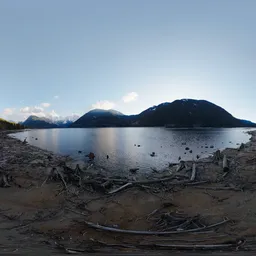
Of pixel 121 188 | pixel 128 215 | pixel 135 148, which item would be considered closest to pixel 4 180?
pixel 121 188

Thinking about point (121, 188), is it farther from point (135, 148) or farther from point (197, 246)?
point (135, 148)

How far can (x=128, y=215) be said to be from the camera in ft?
38.1

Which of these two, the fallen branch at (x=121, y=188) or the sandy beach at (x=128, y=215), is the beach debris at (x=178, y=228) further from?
the fallen branch at (x=121, y=188)

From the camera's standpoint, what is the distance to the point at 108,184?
659 inches

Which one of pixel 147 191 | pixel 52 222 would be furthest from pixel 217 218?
pixel 52 222

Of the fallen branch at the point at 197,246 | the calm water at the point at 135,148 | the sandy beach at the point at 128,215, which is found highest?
the fallen branch at the point at 197,246

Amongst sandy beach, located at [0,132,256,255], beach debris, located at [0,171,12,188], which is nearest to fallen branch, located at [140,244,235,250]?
sandy beach, located at [0,132,256,255]

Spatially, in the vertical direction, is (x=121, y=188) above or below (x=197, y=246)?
below

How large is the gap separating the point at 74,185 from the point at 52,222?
6.51 meters

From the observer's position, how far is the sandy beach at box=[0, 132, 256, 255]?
771 cm

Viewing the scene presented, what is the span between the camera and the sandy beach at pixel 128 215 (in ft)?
25.3

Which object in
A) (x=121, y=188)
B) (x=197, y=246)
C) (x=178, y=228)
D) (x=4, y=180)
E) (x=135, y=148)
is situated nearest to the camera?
(x=197, y=246)

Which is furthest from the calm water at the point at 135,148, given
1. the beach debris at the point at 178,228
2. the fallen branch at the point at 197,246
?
the fallen branch at the point at 197,246

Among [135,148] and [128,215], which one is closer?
[128,215]
